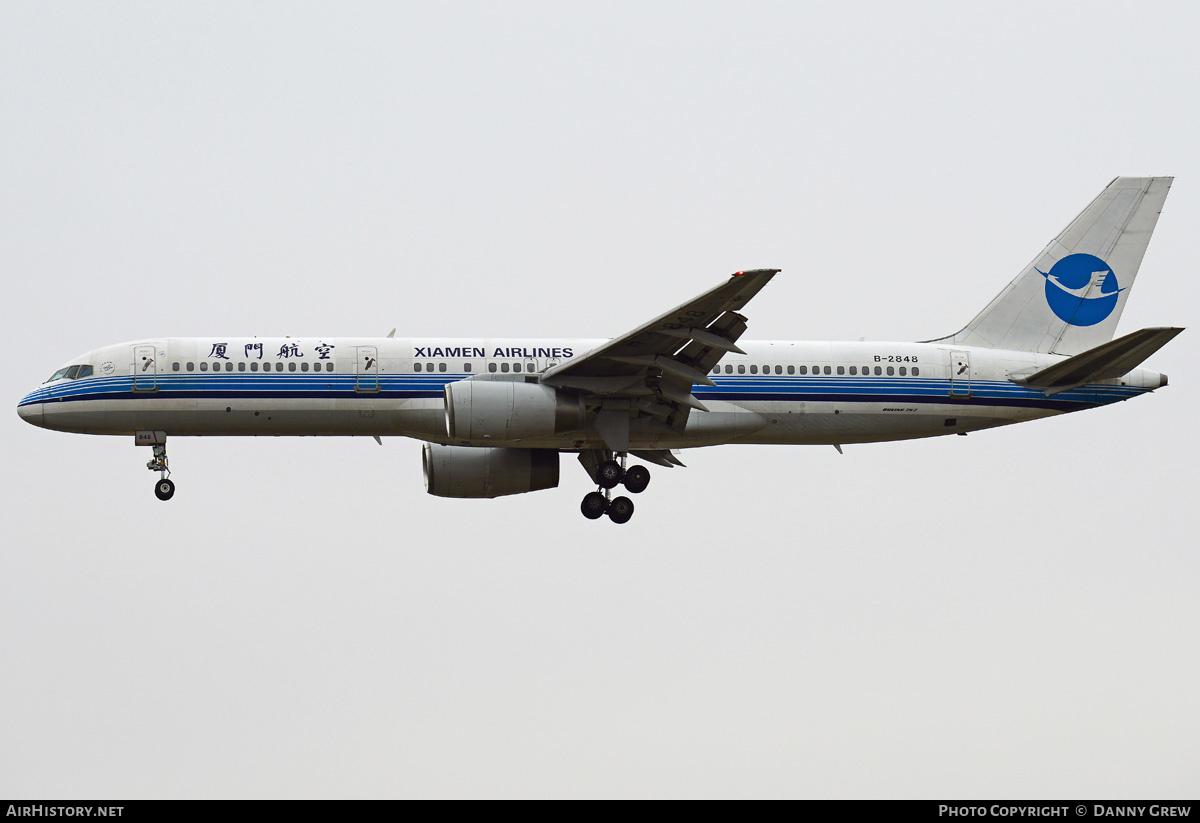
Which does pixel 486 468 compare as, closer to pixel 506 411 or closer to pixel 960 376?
pixel 506 411

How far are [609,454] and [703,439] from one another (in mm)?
2359

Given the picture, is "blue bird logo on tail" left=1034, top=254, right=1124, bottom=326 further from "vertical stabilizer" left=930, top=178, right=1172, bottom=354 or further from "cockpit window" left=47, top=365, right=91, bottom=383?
"cockpit window" left=47, top=365, right=91, bottom=383

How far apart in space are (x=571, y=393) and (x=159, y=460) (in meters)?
10.1

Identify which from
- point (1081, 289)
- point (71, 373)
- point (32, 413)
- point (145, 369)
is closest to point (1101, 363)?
point (1081, 289)

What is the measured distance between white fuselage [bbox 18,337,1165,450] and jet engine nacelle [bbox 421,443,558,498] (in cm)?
186

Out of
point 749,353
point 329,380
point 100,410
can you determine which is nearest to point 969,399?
point 749,353

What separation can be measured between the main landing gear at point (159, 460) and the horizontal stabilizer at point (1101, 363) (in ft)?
68.3

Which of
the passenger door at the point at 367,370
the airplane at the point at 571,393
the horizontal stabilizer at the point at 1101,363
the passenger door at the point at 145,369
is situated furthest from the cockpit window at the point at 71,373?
the horizontal stabilizer at the point at 1101,363

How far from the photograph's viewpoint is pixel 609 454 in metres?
37.4

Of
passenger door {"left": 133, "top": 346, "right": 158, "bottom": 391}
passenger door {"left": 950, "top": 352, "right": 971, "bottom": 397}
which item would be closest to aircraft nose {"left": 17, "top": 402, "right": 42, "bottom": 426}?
passenger door {"left": 133, "top": 346, "right": 158, "bottom": 391}

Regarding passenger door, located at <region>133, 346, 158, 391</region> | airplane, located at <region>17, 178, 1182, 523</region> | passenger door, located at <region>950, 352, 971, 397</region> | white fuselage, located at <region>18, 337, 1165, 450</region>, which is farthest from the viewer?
passenger door, located at <region>950, 352, 971, 397</region>

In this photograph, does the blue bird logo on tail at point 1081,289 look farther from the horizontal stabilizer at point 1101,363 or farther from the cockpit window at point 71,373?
the cockpit window at point 71,373

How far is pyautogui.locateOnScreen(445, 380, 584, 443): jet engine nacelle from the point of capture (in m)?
33.8
